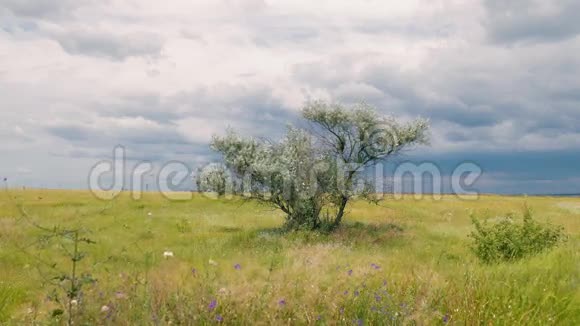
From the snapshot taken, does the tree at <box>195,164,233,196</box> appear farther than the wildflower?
Yes

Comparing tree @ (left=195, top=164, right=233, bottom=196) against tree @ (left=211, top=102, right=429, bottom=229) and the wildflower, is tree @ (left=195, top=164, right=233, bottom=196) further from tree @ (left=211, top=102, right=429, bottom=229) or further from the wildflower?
the wildflower

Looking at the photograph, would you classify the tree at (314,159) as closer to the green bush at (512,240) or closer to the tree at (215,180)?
the tree at (215,180)

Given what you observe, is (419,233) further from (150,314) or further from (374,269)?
(150,314)

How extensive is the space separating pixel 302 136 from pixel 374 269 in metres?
15.5

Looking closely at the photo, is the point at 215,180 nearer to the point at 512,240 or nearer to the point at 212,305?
the point at 512,240

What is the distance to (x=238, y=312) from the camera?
7707 millimetres

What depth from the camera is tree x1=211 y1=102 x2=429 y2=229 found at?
82.2 ft

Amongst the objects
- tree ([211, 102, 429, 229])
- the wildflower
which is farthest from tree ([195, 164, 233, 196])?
the wildflower

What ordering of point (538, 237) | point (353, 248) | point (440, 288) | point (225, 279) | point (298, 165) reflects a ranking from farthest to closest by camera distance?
point (298, 165) → point (353, 248) → point (538, 237) → point (225, 279) → point (440, 288)

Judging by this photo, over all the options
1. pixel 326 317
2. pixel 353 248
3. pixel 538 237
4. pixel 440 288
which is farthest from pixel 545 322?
pixel 353 248

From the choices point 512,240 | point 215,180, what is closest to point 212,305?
point 512,240

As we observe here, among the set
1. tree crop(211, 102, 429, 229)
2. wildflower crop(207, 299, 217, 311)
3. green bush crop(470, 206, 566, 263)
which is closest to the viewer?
wildflower crop(207, 299, 217, 311)

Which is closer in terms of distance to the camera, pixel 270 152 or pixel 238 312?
pixel 238 312

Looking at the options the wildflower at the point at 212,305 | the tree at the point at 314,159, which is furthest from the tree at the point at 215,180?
the wildflower at the point at 212,305
